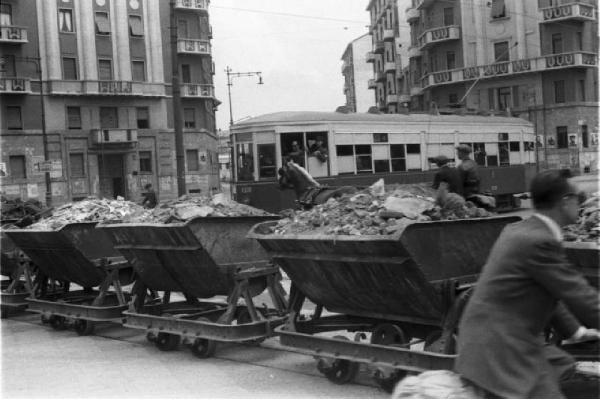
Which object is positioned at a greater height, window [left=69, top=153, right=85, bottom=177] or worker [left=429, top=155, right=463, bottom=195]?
window [left=69, top=153, right=85, bottom=177]

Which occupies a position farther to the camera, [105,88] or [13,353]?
[105,88]

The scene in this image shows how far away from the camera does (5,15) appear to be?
47250mm

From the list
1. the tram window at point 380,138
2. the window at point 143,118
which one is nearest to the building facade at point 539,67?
the window at point 143,118

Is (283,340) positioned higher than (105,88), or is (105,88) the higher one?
(105,88)

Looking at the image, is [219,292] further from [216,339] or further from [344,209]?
[344,209]

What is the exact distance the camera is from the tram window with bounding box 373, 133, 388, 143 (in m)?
24.8

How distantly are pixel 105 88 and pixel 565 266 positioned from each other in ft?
160

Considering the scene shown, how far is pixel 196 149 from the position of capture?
179ft

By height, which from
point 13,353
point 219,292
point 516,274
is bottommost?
point 13,353

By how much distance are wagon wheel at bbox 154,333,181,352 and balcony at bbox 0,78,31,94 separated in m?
40.6

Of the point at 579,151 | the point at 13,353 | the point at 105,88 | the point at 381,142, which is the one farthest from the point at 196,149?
the point at 13,353

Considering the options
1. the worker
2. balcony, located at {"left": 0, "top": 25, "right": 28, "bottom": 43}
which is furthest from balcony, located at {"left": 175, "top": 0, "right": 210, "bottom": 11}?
the worker

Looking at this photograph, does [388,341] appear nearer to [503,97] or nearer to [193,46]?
[503,97]

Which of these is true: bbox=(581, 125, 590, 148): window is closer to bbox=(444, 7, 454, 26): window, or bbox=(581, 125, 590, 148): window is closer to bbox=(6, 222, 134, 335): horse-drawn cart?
bbox=(444, 7, 454, 26): window
